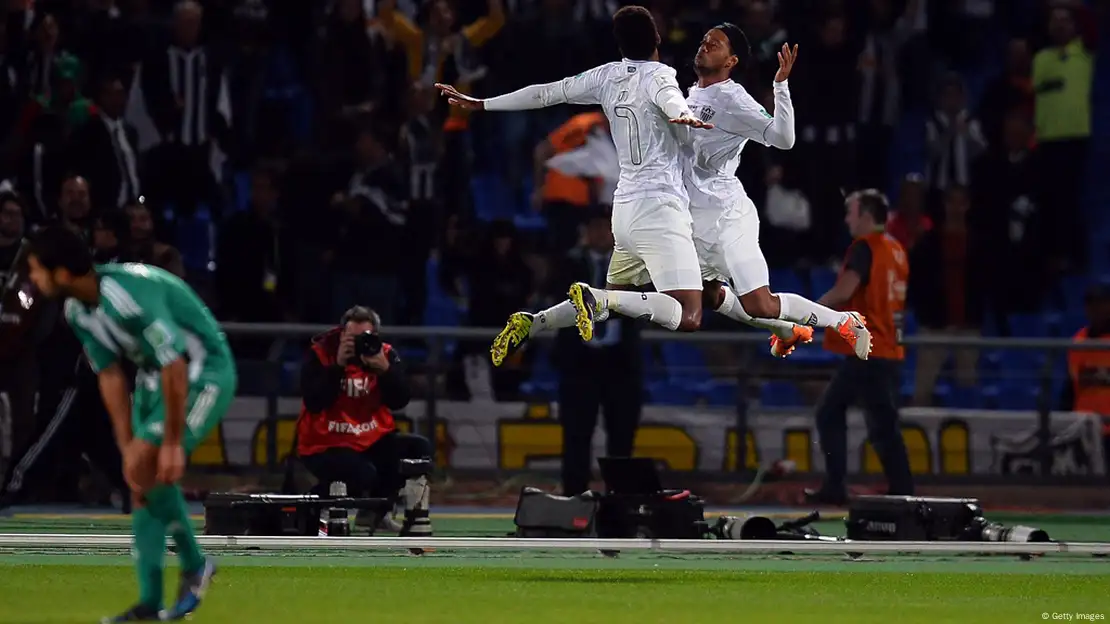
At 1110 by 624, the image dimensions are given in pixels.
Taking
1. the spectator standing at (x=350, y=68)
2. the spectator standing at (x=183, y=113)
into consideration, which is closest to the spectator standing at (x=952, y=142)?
the spectator standing at (x=350, y=68)

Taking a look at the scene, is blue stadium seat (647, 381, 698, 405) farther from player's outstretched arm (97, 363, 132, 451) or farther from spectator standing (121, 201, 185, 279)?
player's outstretched arm (97, 363, 132, 451)

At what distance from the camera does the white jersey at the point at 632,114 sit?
11273 millimetres

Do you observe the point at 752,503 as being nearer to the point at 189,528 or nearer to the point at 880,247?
the point at 880,247

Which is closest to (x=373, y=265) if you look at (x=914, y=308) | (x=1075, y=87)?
(x=914, y=308)

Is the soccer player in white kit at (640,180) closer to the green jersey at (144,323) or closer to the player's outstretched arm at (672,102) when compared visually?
the player's outstretched arm at (672,102)

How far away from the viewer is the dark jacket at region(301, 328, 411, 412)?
1313 centimetres

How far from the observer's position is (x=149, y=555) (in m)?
7.87

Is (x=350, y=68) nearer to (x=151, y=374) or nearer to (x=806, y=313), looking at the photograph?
(x=806, y=313)

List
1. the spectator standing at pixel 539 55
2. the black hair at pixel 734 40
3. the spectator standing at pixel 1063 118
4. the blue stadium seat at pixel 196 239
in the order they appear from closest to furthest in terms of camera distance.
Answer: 1. the black hair at pixel 734 40
2. the blue stadium seat at pixel 196 239
3. the spectator standing at pixel 539 55
4. the spectator standing at pixel 1063 118

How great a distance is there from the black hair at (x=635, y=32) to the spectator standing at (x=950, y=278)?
7.91 meters

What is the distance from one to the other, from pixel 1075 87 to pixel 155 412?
534 inches

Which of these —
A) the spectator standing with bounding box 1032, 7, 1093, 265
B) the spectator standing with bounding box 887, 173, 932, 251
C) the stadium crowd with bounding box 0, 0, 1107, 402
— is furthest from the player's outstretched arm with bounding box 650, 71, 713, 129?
the spectator standing with bounding box 1032, 7, 1093, 265

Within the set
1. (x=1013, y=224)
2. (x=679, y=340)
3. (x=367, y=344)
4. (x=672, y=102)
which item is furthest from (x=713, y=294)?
(x=1013, y=224)

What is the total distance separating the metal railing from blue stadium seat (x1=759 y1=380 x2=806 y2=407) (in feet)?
0.58
